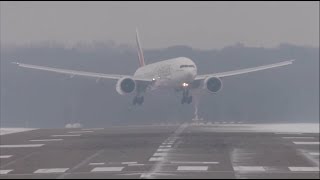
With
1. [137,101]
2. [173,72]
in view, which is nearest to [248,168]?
[173,72]

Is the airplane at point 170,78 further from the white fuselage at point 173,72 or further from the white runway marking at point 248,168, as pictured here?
the white runway marking at point 248,168

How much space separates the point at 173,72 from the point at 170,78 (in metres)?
0.94

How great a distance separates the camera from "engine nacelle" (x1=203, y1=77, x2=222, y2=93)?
70.3 m

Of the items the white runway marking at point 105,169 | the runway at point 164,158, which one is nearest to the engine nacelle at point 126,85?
the runway at point 164,158

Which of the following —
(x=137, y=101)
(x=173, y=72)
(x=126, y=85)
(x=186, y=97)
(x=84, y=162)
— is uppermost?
(x=173, y=72)

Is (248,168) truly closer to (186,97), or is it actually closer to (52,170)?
(52,170)

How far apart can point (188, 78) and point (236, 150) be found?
4387 centimetres

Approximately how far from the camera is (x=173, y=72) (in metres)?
72.9

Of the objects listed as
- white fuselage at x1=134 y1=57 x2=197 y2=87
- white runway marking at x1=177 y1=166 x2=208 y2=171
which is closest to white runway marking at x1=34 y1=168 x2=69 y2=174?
white runway marking at x1=177 y1=166 x2=208 y2=171

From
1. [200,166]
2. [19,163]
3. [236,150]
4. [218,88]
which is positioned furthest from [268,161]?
[218,88]

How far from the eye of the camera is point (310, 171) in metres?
A: 20.7

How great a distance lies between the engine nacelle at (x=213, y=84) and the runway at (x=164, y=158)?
34.4m

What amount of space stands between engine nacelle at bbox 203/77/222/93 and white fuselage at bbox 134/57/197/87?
1.35m

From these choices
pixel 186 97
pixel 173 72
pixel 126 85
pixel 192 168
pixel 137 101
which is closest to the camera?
pixel 192 168
